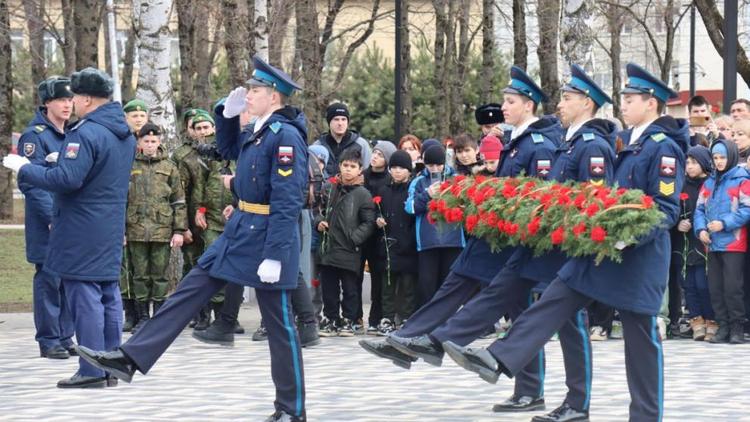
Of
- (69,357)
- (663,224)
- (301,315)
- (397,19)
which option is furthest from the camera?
(397,19)

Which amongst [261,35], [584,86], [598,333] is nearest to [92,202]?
[584,86]

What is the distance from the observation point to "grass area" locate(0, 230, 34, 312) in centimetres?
1759

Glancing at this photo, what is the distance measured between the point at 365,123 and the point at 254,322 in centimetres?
2984

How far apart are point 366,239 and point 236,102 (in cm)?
493

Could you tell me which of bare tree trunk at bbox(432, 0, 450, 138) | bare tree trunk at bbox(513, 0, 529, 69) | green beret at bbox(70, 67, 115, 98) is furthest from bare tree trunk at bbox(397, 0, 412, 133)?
green beret at bbox(70, 67, 115, 98)

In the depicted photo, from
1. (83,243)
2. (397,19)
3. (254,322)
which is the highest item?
(397,19)

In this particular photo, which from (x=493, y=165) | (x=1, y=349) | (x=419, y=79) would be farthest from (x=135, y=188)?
(x=419, y=79)

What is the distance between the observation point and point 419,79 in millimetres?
43938

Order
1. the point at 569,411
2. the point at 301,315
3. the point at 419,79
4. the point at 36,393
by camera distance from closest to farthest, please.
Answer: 1. the point at 569,411
2. the point at 36,393
3. the point at 301,315
4. the point at 419,79

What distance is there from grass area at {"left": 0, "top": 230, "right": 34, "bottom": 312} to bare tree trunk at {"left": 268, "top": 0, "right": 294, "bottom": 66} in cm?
570

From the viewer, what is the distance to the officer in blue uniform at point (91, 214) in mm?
9883

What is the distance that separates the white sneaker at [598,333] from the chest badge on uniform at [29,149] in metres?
5.33

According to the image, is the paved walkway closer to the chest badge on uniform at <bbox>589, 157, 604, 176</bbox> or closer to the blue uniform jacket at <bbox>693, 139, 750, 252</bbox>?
the blue uniform jacket at <bbox>693, 139, 750, 252</bbox>

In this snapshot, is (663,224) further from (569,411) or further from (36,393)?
(36,393)
